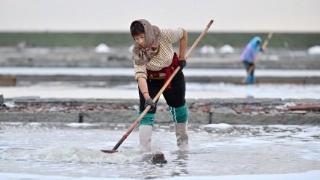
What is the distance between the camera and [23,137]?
28.3ft

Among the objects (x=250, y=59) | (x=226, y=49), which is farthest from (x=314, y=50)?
(x=250, y=59)

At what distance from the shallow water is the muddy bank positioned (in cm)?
25

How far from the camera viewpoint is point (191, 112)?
32.6ft

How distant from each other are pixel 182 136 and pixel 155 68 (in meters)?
0.74

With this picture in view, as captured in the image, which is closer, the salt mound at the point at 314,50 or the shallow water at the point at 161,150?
the shallow water at the point at 161,150

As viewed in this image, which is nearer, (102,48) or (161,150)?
(161,150)

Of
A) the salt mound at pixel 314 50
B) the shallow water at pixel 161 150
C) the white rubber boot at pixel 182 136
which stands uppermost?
the salt mound at pixel 314 50

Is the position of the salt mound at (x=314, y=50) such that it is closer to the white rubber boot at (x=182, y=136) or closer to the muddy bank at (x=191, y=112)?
the muddy bank at (x=191, y=112)

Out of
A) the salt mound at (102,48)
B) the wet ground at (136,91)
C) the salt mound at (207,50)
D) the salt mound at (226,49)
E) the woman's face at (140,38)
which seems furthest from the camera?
the salt mound at (102,48)

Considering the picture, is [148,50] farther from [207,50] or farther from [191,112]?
[207,50]

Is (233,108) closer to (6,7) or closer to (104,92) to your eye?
(104,92)

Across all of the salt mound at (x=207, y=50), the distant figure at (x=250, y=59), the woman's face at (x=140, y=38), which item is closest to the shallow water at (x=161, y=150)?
the woman's face at (x=140, y=38)

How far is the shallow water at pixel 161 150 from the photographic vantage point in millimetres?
6469

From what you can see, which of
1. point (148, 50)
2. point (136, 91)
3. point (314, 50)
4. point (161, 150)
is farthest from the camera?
point (314, 50)
